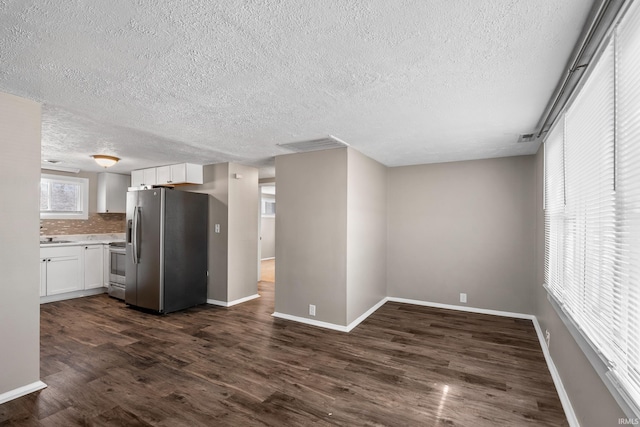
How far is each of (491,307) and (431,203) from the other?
178 cm

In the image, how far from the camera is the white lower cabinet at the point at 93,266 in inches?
217

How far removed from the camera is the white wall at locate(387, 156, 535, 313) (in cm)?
435

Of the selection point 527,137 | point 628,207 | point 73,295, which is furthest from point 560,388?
point 73,295

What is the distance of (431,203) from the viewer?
16.3 feet

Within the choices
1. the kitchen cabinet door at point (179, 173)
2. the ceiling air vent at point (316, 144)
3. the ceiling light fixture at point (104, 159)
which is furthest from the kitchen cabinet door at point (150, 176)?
the ceiling air vent at point (316, 144)

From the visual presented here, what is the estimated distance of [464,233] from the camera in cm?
471

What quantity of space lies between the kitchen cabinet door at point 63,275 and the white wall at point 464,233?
5481mm

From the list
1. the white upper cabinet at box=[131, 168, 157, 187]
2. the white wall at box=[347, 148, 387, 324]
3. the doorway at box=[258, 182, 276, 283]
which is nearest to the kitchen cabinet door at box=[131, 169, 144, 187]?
the white upper cabinet at box=[131, 168, 157, 187]

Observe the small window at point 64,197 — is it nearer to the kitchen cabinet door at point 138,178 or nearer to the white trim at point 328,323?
the kitchen cabinet door at point 138,178

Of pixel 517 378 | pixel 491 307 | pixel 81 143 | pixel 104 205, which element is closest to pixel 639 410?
pixel 517 378

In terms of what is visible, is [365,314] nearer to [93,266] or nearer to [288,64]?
[288,64]

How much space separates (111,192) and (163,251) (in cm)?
Answer: 281

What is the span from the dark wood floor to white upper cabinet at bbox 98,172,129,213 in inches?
101

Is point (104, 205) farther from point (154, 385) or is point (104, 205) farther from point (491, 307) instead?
point (491, 307)
